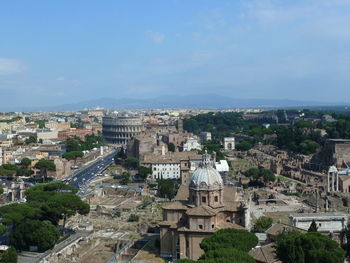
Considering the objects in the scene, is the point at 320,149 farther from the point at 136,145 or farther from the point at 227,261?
the point at 227,261

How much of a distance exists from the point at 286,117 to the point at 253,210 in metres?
122

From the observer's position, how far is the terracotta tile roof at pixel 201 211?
3155 cm

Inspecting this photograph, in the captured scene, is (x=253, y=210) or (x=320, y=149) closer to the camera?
(x=253, y=210)

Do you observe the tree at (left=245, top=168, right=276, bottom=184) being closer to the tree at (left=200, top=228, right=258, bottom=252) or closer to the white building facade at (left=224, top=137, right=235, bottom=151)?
the tree at (left=200, top=228, right=258, bottom=252)

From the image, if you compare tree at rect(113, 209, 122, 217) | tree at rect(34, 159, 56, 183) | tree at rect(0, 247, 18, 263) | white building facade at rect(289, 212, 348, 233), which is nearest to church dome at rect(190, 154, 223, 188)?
white building facade at rect(289, 212, 348, 233)

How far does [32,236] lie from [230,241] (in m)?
14.6

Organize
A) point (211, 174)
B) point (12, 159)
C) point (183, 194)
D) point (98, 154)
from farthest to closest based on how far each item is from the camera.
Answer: point (98, 154) < point (12, 159) < point (183, 194) < point (211, 174)

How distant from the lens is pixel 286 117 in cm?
16475

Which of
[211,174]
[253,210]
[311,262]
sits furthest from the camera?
[253,210]

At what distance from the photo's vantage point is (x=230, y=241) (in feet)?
90.7

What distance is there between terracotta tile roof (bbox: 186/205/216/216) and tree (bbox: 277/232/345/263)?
5921mm

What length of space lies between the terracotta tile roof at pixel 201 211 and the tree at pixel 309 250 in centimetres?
592

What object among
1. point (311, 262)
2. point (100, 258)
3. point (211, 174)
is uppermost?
point (211, 174)

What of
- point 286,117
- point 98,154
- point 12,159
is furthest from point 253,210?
point 286,117
